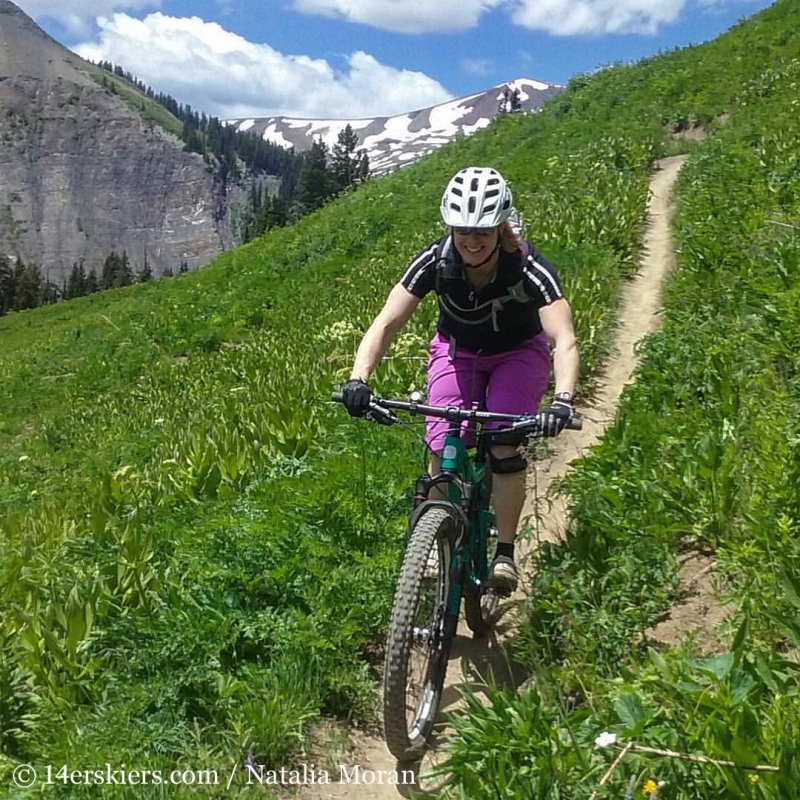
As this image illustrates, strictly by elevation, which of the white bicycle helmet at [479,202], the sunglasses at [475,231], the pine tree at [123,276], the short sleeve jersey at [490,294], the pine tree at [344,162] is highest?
the pine tree at [344,162]

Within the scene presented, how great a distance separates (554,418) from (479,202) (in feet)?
3.50

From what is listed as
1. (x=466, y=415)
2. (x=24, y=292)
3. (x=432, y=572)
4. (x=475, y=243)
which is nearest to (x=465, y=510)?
(x=432, y=572)

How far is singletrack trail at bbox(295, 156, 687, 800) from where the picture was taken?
375 centimetres

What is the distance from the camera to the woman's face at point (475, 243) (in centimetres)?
395

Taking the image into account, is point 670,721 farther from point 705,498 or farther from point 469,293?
point 469,293

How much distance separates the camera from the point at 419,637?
12.2 ft

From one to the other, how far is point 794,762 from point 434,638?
1753 millimetres

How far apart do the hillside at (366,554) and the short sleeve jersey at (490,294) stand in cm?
122

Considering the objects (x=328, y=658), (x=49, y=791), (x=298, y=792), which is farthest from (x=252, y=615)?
(x=49, y=791)

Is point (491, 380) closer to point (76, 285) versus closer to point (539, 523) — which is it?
point (539, 523)

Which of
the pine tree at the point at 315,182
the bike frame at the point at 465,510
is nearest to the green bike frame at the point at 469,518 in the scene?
the bike frame at the point at 465,510

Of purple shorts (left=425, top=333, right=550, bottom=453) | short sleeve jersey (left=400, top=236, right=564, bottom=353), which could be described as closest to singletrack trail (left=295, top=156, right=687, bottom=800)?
purple shorts (left=425, top=333, right=550, bottom=453)

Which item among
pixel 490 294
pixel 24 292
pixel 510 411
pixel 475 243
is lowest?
pixel 24 292

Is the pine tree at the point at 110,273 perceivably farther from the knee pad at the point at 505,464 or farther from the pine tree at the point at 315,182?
the knee pad at the point at 505,464
